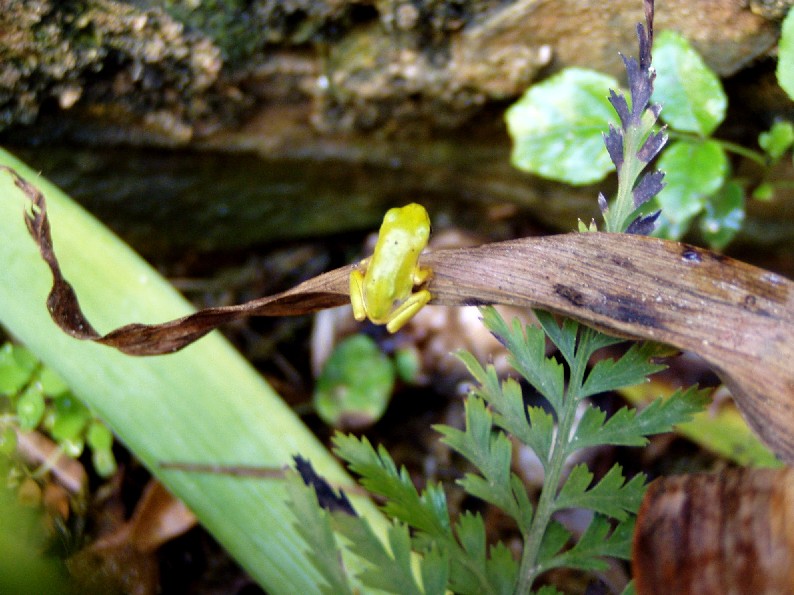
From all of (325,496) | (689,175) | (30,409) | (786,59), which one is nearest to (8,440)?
(30,409)

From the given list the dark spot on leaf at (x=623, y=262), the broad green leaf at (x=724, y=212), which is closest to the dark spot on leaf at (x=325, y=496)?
the dark spot on leaf at (x=623, y=262)

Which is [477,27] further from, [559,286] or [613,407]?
[613,407]

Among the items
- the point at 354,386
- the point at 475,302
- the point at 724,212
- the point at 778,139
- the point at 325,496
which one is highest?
the point at 475,302

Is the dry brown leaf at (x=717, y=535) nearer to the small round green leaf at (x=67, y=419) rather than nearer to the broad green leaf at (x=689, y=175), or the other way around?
the broad green leaf at (x=689, y=175)

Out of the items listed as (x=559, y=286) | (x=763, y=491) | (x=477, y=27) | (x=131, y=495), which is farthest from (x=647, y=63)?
(x=131, y=495)

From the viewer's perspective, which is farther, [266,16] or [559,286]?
[266,16]

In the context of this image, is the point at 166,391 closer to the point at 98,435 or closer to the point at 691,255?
the point at 98,435
